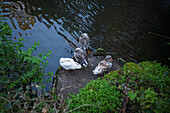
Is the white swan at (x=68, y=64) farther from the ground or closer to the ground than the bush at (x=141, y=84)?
farther from the ground

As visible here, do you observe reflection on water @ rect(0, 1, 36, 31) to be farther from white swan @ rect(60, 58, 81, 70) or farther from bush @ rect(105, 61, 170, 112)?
bush @ rect(105, 61, 170, 112)

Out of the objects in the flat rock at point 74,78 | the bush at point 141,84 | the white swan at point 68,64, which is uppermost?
the white swan at point 68,64

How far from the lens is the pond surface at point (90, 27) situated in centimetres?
790

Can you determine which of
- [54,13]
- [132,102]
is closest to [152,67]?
[132,102]

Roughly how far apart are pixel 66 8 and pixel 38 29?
3.18 metres

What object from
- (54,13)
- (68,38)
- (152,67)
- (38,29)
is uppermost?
(54,13)

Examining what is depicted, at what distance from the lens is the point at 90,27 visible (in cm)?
924

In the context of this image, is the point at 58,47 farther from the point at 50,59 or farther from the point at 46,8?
the point at 46,8

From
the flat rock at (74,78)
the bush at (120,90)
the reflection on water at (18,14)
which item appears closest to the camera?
the bush at (120,90)

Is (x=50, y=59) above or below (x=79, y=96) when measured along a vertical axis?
above

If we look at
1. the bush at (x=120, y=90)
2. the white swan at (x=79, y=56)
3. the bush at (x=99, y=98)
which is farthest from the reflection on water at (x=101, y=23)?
the bush at (x=120, y=90)

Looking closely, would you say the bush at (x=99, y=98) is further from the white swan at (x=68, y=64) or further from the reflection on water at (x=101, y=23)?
the reflection on water at (x=101, y=23)

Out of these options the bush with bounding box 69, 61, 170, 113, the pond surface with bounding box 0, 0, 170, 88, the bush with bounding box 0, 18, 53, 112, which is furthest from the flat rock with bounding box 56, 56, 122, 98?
the pond surface with bounding box 0, 0, 170, 88

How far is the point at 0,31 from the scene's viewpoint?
12.5 feet
